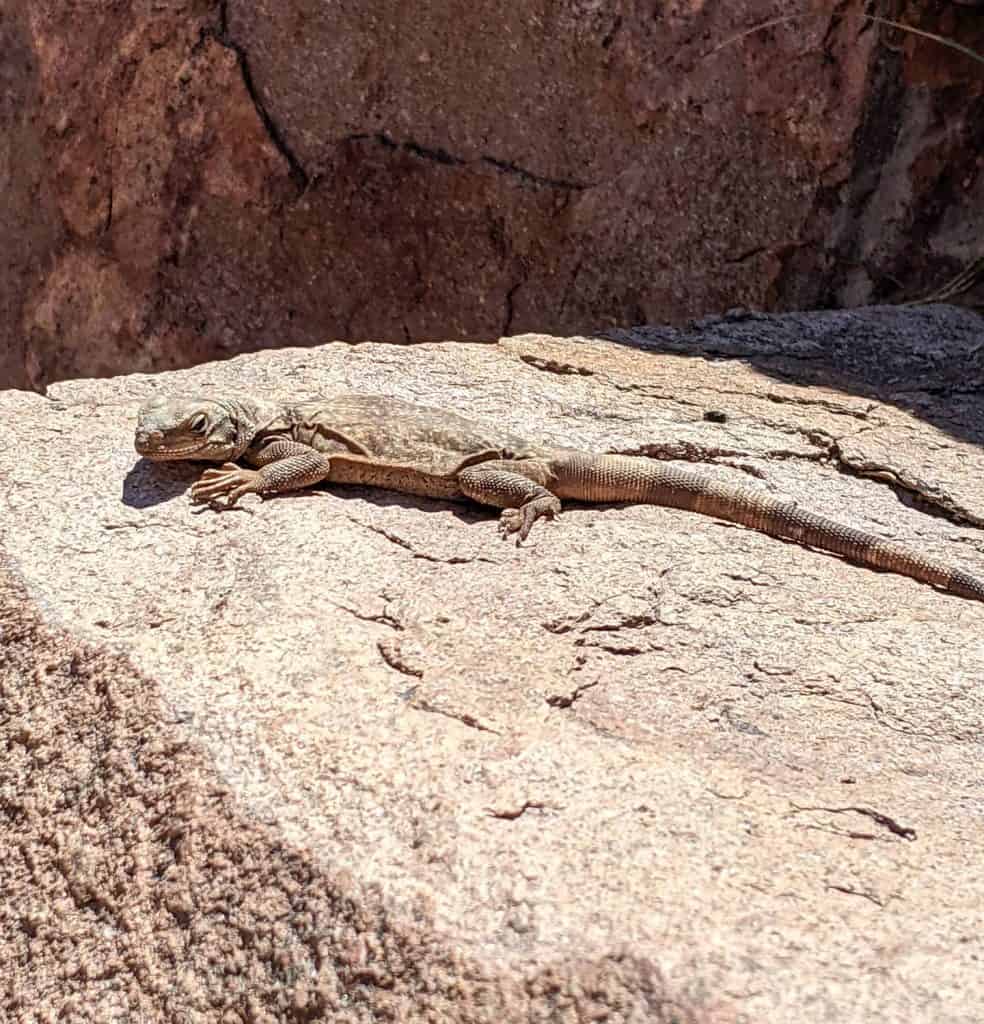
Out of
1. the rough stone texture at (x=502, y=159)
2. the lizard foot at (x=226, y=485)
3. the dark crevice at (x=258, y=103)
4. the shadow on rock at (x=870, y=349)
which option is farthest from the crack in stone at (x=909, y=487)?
the dark crevice at (x=258, y=103)

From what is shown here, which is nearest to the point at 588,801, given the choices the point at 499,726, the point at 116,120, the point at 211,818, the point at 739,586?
the point at 499,726

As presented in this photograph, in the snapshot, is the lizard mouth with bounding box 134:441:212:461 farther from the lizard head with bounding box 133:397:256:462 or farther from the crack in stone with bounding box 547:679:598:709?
the crack in stone with bounding box 547:679:598:709

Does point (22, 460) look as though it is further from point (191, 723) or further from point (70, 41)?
point (70, 41)

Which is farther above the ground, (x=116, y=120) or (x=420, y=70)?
(x=420, y=70)

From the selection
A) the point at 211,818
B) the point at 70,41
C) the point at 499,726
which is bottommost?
the point at 211,818

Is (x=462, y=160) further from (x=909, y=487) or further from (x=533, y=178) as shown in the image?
A: (x=909, y=487)

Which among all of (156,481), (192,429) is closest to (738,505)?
(192,429)
